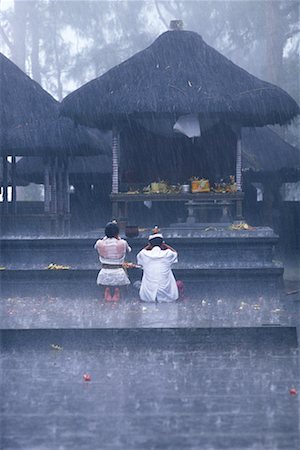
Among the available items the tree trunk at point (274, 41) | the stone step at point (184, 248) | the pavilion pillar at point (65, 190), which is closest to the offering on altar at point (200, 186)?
the stone step at point (184, 248)

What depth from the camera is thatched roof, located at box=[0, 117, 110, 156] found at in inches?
712

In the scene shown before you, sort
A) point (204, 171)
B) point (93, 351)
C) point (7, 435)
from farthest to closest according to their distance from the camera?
point (204, 171) → point (93, 351) → point (7, 435)

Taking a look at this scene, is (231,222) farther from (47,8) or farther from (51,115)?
(47,8)

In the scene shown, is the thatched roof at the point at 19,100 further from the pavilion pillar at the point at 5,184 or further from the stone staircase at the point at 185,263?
the stone staircase at the point at 185,263

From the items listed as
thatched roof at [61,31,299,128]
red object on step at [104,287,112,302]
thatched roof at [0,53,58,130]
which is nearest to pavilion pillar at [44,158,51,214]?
thatched roof at [0,53,58,130]

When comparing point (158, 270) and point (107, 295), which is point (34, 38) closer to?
point (107, 295)

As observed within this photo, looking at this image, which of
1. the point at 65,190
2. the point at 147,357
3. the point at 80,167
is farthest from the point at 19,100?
the point at 147,357

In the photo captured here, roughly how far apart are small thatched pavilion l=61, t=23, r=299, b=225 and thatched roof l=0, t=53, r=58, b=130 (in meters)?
1.49

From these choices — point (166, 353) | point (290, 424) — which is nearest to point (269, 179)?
point (166, 353)

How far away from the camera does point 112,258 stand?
13.2 metres

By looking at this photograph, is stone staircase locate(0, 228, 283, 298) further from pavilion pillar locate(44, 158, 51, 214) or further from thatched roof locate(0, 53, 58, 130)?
thatched roof locate(0, 53, 58, 130)

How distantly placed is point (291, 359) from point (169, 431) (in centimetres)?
338

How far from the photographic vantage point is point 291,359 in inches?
383

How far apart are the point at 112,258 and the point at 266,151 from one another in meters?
11.2
